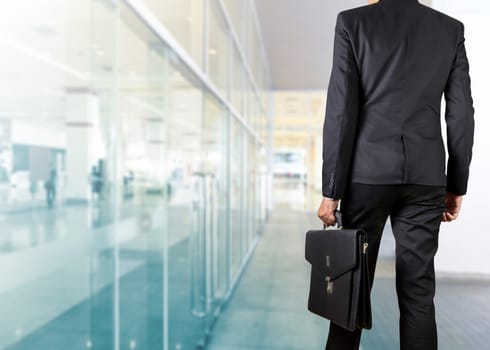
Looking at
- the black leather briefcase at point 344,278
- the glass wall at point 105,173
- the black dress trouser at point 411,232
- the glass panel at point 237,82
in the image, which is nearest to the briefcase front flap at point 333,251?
the black leather briefcase at point 344,278

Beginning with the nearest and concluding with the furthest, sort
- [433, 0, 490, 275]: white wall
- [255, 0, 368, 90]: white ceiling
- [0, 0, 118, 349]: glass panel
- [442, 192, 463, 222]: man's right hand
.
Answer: [0, 0, 118, 349]: glass panel
[442, 192, 463, 222]: man's right hand
[433, 0, 490, 275]: white wall
[255, 0, 368, 90]: white ceiling

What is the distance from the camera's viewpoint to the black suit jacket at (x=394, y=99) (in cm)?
124

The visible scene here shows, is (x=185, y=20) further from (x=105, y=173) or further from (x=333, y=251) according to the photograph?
(x=333, y=251)

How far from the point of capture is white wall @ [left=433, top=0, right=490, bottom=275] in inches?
124

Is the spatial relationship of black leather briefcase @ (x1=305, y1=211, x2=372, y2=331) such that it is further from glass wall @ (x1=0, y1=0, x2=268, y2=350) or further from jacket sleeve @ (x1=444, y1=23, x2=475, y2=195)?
glass wall @ (x1=0, y1=0, x2=268, y2=350)

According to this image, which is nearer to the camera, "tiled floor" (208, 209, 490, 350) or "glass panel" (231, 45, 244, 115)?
"tiled floor" (208, 209, 490, 350)

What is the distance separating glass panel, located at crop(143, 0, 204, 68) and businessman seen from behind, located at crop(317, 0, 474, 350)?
790 mm

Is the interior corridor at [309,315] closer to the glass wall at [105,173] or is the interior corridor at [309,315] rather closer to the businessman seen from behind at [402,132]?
the glass wall at [105,173]

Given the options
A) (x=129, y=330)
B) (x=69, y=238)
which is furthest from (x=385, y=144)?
(x=129, y=330)

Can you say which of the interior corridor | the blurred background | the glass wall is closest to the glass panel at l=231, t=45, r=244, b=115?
the blurred background

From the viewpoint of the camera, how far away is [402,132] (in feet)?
4.09

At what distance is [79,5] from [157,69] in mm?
640

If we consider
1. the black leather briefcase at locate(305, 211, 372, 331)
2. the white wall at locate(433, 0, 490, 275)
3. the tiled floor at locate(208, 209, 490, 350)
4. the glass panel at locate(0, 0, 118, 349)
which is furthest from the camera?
the white wall at locate(433, 0, 490, 275)

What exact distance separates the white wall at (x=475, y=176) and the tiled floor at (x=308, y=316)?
22cm
